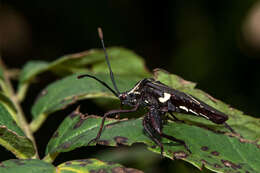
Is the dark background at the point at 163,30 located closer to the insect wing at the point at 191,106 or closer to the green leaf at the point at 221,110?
the green leaf at the point at 221,110

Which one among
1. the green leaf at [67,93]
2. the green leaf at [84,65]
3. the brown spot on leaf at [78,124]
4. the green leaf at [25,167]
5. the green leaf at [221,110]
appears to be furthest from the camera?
the green leaf at [84,65]

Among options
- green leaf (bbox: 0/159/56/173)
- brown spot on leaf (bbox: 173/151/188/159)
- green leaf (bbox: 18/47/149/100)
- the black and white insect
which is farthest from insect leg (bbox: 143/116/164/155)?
green leaf (bbox: 18/47/149/100)

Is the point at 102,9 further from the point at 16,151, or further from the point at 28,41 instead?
the point at 16,151

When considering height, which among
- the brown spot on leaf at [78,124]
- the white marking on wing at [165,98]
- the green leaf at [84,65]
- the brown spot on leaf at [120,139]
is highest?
the green leaf at [84,65]

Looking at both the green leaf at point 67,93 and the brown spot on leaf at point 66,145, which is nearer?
the brown spot on leaf at point 66,145

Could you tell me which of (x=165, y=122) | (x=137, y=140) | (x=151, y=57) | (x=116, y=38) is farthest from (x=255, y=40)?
(x=137, y=140)

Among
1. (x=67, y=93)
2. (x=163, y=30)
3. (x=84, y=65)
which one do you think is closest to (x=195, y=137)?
(x=67, y=93)

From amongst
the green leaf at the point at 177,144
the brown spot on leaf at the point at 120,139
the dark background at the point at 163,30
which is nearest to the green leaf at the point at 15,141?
the green leaf at the point at 177,144
